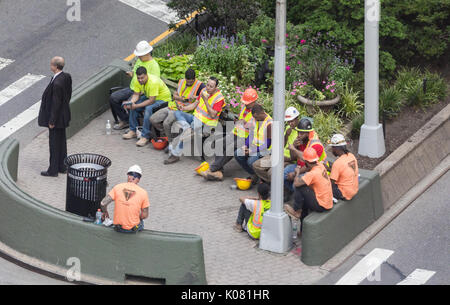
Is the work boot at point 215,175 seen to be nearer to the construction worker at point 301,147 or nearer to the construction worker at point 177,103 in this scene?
the construction worker at point 177,103

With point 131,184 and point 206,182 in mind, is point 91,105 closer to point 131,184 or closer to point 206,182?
point 206,182

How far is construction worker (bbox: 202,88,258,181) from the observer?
15.7 meters

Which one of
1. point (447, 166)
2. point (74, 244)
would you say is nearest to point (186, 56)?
point (447, 166)

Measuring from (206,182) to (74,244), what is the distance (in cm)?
362

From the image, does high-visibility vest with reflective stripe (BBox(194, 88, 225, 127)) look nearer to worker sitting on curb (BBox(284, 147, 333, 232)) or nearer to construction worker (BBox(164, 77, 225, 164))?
construction worker (BBox(164, 77, 225, 164))

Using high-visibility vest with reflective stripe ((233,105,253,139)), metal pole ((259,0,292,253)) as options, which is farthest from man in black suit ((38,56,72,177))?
metal pole ((259,0,292,253))

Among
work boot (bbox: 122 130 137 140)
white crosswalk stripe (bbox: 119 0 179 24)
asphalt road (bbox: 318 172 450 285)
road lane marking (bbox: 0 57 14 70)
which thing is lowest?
asphalt road (bbox: 318 172 450 285)

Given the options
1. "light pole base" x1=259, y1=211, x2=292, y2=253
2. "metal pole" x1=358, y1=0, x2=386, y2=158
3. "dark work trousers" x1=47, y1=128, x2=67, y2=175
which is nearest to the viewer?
"light pole base" x1=259, y1=211, x2=292, y2=253

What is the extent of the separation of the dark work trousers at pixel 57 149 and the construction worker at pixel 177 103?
179cm

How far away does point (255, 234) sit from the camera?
14.6 meters

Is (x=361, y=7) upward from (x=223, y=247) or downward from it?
upward

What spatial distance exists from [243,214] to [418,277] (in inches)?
111

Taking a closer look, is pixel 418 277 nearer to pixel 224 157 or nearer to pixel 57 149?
pixel 224 157

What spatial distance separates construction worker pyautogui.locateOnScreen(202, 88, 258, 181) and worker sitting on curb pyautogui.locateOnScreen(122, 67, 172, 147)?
5.40 feet
